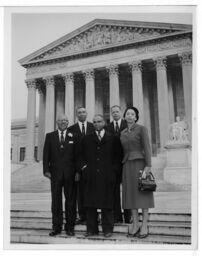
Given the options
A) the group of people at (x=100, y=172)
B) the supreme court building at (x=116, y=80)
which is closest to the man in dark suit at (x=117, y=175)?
the group of people at (x=100, y=172)

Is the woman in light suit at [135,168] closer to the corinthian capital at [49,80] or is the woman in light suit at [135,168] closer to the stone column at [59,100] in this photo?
the corinthian capital at [49,80]

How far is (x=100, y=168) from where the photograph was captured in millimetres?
5039

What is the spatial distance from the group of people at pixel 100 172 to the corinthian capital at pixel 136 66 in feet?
28.0

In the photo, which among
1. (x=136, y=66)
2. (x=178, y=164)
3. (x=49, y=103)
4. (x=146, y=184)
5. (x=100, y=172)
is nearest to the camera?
(x=146, y=184)

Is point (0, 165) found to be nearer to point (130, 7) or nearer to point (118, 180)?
point (118, 180)

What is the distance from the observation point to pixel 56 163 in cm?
536

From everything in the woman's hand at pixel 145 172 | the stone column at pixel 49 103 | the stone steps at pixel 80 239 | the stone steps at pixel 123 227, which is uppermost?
the stone column at pixel 49 103

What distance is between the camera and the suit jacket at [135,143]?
493cm

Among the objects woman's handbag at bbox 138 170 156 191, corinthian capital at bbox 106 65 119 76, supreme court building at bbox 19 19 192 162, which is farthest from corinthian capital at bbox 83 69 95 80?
woman's handbag at bbox 138 170 156 191

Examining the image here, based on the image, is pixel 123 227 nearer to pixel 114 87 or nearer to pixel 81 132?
pixel 81 132

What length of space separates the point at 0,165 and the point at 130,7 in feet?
12.3

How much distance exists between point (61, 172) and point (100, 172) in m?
0.66

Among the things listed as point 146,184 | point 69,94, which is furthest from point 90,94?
point 146,184

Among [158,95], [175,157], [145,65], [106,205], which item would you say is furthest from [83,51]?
[106,205]
